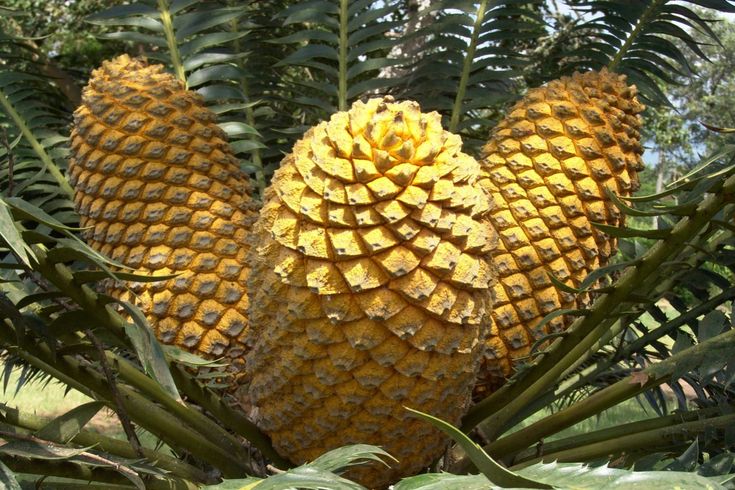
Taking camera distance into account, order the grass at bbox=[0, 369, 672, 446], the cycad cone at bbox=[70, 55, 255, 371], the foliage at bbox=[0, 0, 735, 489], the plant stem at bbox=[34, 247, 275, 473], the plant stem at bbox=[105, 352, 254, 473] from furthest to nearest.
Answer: the grass at bbox=[0, 369, 672, 446]
the cycad cone at bbox=[70, 55, 255, 371]
the plant stem at bbox=[105, 352, 254, 473]
the plant stem at bbox=[34, 247, 275, 473]
the foliage at bbox=[0, 0, 735, 489]

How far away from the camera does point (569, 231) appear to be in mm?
1384

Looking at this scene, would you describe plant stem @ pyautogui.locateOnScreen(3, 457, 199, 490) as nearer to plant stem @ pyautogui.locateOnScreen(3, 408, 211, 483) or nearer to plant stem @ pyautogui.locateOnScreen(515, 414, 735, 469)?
plant stem @ pyautogui.locateOnScreen(3, 408, 211, 483)

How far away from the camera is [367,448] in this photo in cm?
79

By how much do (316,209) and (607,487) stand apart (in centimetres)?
55

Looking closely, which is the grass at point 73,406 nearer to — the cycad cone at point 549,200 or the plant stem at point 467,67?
the plant stem at point 467,67

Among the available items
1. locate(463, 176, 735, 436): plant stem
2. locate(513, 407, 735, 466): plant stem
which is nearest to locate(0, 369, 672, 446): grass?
locate(513, 407, 735, 466): plant stem

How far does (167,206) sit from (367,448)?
788mm

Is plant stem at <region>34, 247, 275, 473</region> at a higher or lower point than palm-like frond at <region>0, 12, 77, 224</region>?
lower

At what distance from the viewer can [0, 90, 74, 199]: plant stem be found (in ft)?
6.14

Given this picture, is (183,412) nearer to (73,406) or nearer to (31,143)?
(31,143)

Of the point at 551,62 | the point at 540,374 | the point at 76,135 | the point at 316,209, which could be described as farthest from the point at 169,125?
the point at 551,62

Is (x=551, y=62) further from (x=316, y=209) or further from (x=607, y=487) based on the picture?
(x=607, y=487)

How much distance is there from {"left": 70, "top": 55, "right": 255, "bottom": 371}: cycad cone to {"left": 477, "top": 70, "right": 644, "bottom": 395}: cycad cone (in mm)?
463

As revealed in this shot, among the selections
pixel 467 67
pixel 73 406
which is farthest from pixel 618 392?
pixel 73 406
